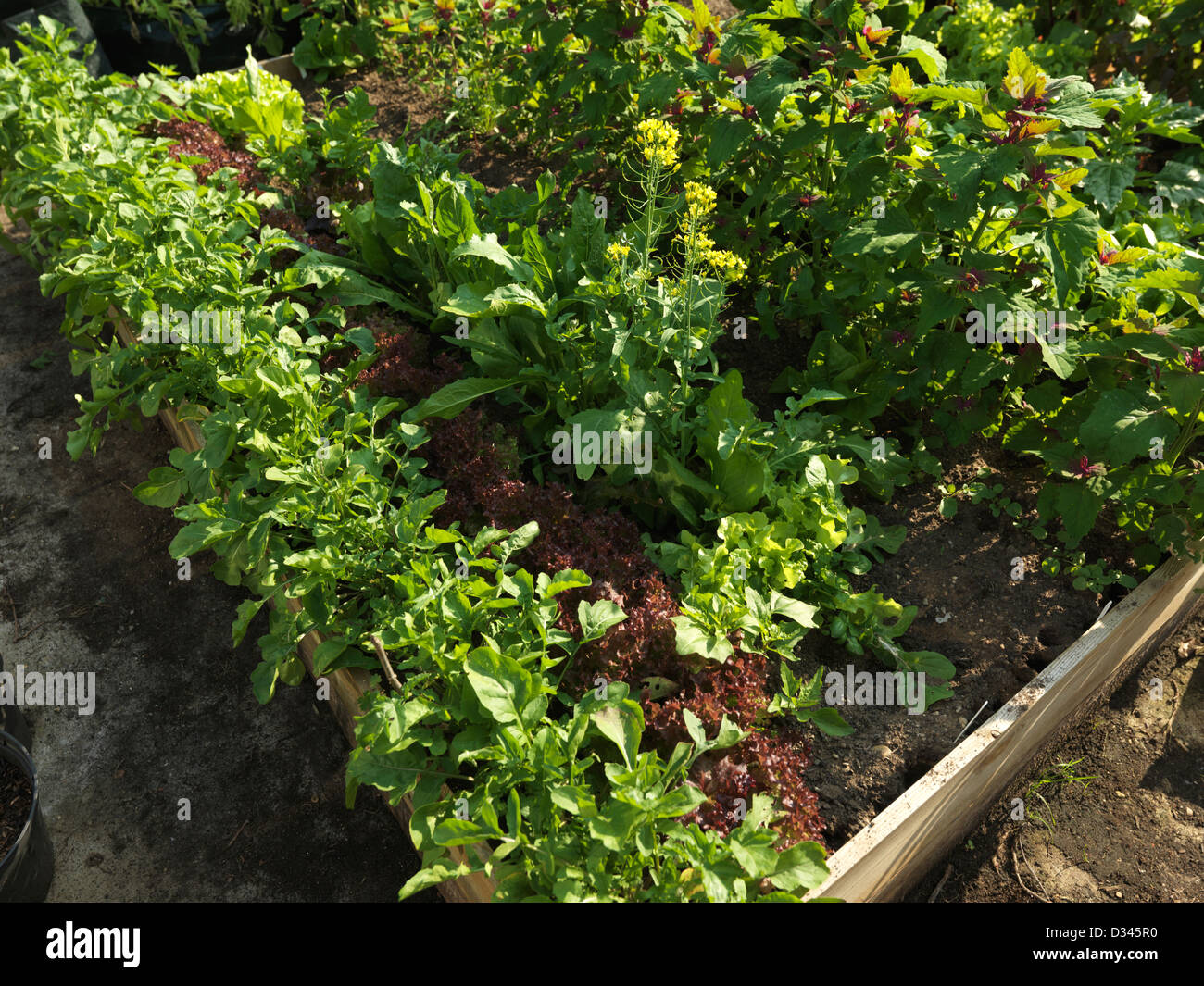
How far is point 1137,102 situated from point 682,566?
278 centimetres

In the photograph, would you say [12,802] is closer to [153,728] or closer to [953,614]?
[153,728]

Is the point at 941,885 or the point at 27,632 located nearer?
the point at 941,885

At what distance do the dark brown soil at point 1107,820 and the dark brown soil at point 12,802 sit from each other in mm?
2611

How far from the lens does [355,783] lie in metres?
2.47

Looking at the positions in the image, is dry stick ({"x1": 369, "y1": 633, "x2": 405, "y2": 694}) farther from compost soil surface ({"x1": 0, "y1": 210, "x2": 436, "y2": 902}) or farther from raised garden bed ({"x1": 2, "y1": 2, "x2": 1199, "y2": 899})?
compost soil surface ({"x1": 0, "y1": 210, "x2": 436, "y2": 902})

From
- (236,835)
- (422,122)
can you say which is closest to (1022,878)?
(236,835)

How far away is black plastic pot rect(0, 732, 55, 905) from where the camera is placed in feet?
8.40

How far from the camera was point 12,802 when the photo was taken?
2768mm

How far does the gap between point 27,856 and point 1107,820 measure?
318 centimetres

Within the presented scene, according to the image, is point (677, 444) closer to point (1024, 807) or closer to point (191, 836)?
point (1024, 807)

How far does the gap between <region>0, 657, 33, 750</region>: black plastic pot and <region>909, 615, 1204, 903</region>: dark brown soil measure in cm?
278

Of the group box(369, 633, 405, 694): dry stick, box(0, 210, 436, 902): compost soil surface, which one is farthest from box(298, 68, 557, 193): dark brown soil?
box(369, 633, 405, 694): dry stick

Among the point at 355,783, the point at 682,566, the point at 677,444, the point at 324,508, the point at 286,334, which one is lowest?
the point at 355,783
